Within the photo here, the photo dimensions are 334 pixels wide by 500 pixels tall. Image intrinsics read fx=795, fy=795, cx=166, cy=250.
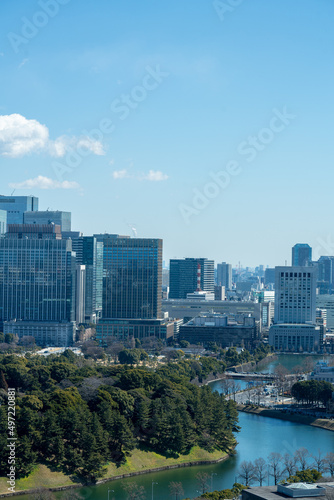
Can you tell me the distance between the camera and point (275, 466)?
770 inches

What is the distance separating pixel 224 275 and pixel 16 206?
43.3 meters

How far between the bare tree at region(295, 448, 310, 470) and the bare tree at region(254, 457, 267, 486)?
90 cm

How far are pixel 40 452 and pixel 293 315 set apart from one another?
125 ft

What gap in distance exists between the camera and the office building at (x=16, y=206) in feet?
223

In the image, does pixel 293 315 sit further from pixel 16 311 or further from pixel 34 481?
pixel 34 481

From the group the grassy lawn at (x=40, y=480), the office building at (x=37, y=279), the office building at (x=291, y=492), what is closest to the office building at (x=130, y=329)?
the office building at (x=37, y=279)

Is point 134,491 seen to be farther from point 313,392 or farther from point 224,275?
point 224,275

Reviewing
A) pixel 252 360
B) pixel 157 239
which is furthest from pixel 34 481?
pixel 157 239

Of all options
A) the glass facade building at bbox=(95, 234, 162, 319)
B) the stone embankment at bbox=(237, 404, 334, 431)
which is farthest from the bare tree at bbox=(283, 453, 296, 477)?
the glass facade building at bbox=(95, 234, 162, 319)

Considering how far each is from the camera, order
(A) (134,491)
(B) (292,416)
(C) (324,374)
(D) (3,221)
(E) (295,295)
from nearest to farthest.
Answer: (A) (134,491)
(B) (292,416)
(C) (324,374)
(E) (295,295)
(D) (3,221)

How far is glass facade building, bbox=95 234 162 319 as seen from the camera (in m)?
49.7

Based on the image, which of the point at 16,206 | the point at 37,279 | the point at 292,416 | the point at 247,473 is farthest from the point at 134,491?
the point at 16,206

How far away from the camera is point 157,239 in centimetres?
5000

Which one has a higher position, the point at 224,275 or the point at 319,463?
the point at 224,275
